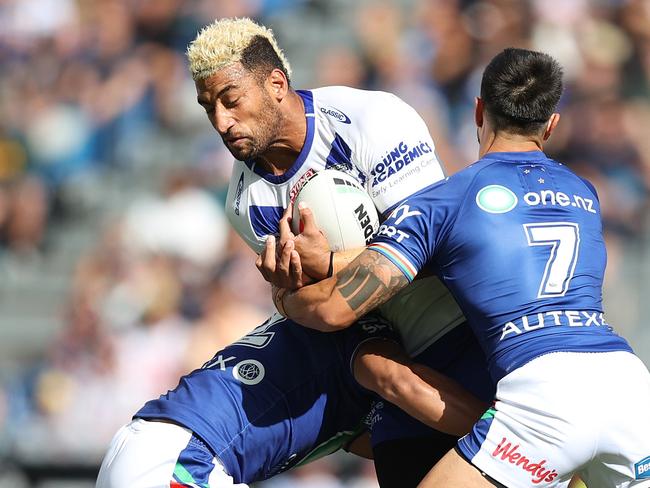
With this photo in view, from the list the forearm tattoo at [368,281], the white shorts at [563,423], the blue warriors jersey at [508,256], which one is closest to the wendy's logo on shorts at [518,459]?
the white shorts at [563,423]

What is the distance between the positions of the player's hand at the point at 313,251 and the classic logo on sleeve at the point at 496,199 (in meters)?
0.61

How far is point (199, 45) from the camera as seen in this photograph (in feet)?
15.5

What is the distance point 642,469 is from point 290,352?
1.56 meters

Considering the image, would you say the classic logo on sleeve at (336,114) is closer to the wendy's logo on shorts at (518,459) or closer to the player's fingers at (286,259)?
the player's fingers at (286,259)

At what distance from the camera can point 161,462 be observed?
178 inches

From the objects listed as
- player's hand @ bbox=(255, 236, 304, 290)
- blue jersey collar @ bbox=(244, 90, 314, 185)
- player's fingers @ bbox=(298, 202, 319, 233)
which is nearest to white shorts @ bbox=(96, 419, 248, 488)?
player's hand @ bbox=(255, 236, 304, 290)

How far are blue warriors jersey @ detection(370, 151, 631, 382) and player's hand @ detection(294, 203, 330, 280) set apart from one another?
0.75 feet

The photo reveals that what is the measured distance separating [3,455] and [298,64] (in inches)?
190

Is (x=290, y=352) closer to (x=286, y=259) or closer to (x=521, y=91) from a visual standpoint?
(x=286, y=259)

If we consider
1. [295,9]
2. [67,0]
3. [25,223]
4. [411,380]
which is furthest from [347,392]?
[67,0]

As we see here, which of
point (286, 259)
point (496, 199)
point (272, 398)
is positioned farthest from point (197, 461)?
point (496, 199)

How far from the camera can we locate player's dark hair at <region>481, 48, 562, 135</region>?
4344 millimetres

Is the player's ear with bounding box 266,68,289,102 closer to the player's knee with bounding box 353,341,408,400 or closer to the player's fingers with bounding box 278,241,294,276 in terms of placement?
the player's fingers with bounding box 278,241,294,276

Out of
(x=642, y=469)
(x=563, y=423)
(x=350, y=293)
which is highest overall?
(x=350, y=293)
